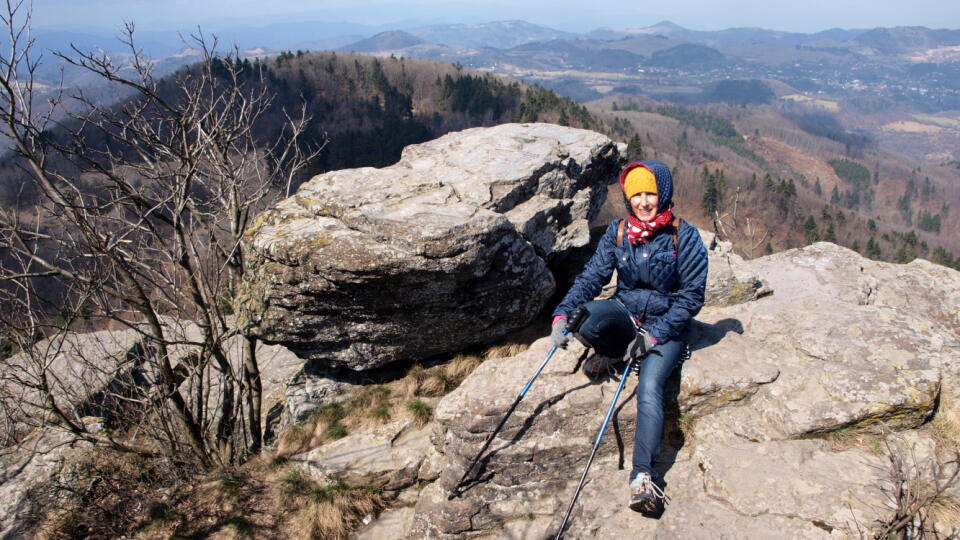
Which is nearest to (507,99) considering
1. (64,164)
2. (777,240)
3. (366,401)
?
(777,240)

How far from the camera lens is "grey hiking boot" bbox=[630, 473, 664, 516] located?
542 cm

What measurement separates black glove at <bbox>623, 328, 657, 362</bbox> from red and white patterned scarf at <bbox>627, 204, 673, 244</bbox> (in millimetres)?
1178

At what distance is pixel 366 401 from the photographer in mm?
9078

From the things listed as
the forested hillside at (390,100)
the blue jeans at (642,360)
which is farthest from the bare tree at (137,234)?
the forested hillside at (390,100)

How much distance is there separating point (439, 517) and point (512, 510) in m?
0.95

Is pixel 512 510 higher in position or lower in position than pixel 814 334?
lower

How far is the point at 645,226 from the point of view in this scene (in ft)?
19.7

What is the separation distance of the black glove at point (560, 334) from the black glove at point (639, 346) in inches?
29.8

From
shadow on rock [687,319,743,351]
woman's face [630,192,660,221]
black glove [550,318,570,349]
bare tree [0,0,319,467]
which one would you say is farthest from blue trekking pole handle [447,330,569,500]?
bare tree [0,0,319,467]

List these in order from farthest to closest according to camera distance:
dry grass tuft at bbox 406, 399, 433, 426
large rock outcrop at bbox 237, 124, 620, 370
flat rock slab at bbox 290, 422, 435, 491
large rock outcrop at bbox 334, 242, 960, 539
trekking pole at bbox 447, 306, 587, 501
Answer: dry grass tuft at bbox 406, 399, 433, 426
large rock outcrop at bbox 237, 124, 620, 370
flat rock slab at bbox 290, 422, 435, 491
trekking pole at bbox 447, 306, 587, 501
large rock outcrop at bbox 334, 242, 960, 539

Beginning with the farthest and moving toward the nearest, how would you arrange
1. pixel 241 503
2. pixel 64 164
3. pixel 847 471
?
pixel 64 164 < pixel 241 503 < pixel 847 471

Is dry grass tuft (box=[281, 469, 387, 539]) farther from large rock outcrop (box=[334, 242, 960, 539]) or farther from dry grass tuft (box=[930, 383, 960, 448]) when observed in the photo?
dry grass tuft (box=[930, 383, 960, 448])

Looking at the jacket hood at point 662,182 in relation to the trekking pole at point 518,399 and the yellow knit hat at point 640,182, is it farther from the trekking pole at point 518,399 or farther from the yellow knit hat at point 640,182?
the trekking pole at point 518,399

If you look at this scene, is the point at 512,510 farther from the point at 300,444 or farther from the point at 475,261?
the point at 300,444
